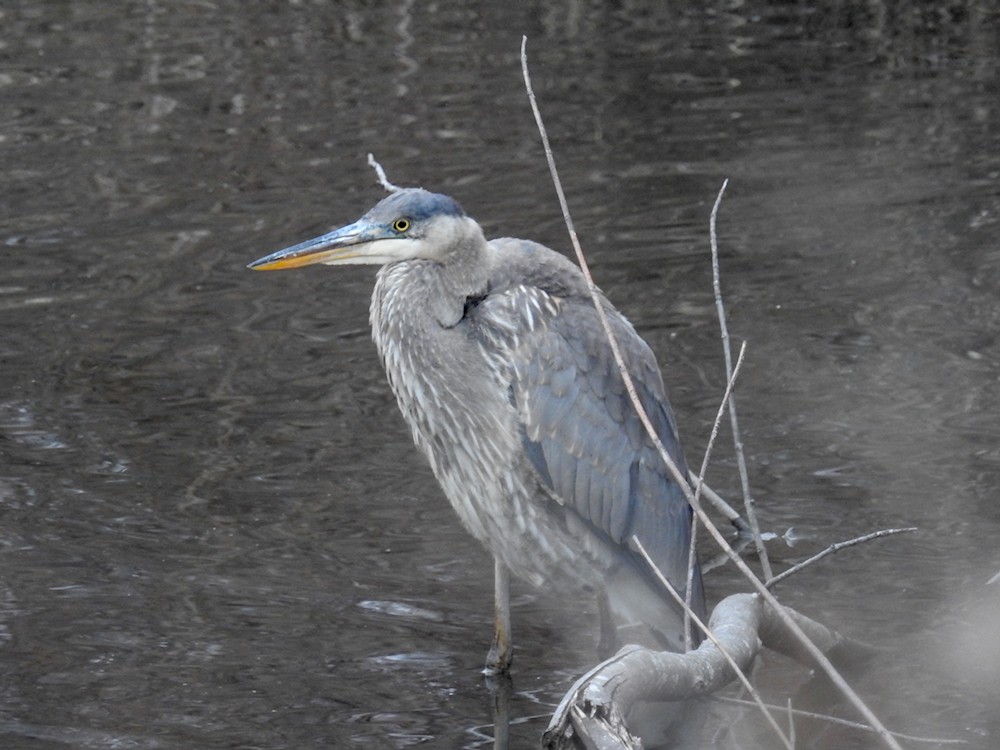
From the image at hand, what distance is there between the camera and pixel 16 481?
6691mm

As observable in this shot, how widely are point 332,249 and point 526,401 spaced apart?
2.37 feet

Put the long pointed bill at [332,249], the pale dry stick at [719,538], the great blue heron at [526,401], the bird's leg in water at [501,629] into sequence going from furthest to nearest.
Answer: the bird's leg in water at [501,629]
the great blue heron at [526,401]
the long pointed bill at [332,249]
the pale dry stick at [719,538]

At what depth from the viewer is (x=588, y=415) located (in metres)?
5.00

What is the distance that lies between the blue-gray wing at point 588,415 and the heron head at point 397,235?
265 mm

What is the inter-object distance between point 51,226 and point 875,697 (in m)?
6.60

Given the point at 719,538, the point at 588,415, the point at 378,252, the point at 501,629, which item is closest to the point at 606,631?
the point at 501,629

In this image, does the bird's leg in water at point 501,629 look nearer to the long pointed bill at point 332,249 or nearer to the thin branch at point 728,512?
the thin branch at point 728,512

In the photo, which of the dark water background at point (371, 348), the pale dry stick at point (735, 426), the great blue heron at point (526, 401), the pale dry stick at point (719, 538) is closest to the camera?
the pale dry stick at point (719, 538)

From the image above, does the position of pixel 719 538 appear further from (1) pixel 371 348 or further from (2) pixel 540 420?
(1) pixel 371 348

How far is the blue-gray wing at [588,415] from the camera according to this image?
4.93 metres

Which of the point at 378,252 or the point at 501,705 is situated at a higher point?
the point at 378,252

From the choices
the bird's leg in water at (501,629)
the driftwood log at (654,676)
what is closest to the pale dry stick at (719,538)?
the driftwood log at (654,676)

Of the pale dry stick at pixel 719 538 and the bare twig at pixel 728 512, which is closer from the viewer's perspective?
the pale dry stick at pixel 719 538

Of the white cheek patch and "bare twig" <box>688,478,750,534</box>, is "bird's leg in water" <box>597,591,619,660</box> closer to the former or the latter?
"bare twig" <box>688,478,750,534</box>
